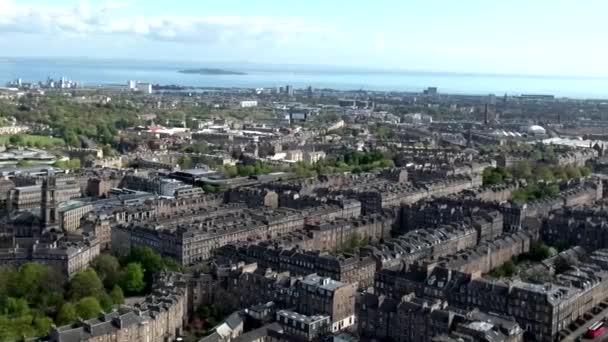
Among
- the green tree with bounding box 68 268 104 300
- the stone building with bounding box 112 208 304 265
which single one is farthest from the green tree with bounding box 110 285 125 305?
the stone building with bounding box 112 208 304 265

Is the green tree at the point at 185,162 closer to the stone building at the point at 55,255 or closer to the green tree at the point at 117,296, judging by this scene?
the stone building at the point at 55,255

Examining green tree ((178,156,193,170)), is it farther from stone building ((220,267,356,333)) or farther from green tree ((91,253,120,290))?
stone building ((220,267,356,333))

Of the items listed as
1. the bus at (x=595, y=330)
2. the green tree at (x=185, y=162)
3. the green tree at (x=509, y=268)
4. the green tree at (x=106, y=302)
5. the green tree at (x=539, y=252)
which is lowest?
the green tree at (x=185, y=162)

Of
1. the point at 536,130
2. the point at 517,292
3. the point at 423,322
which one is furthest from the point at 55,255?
the point at 536,130

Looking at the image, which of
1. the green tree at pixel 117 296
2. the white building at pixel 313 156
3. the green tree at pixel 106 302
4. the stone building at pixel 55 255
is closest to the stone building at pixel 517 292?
the green tree at pixel 117 296

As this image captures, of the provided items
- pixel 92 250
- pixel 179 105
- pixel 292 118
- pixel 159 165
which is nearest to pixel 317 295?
pixel 92 250

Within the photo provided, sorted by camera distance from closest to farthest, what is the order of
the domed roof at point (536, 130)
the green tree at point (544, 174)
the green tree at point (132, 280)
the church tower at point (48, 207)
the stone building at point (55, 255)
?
1. the green tree at point (132, 280)
2. the stone building at point (55, 255)
3. the church tower at point (48, 207)
4. the green tree at point (544, 174)
5. the domed roof at point (536, 130)

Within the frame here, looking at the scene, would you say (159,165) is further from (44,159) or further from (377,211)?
(377,211)
